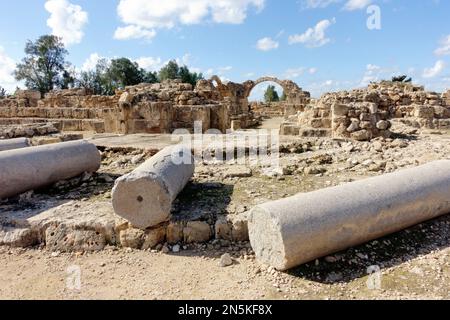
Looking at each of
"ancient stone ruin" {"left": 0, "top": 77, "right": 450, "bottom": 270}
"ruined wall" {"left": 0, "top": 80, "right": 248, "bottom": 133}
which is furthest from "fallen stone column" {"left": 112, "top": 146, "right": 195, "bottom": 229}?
"ruined wall" {"left": 0, "top": 80, "right": 248, "bottom": 133}

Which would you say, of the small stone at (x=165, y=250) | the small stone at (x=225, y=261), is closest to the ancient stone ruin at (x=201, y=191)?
the small stone at (x=165, y=250)

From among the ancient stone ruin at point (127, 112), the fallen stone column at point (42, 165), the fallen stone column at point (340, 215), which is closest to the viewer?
the fallen stone column at point (340, 215)

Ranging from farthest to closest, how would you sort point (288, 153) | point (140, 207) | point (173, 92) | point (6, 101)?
point (6, 101)
point (173, 92)
point (288, 153)
point (140, 207)

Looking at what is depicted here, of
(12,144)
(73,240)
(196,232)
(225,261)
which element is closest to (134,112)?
(12,144)

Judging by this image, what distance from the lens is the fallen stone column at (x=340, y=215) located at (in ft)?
9.56

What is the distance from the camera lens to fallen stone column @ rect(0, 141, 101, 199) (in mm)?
4750

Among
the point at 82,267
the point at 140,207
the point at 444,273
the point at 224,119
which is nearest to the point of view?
the point at 444,273

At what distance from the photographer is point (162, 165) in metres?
4.19

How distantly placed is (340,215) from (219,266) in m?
1.28

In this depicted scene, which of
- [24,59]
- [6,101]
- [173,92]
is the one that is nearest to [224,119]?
[173,92]

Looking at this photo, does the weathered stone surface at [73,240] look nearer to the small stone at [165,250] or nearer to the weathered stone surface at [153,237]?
the weathered stone surface at [153,237]

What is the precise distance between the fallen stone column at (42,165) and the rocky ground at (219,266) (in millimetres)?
210
